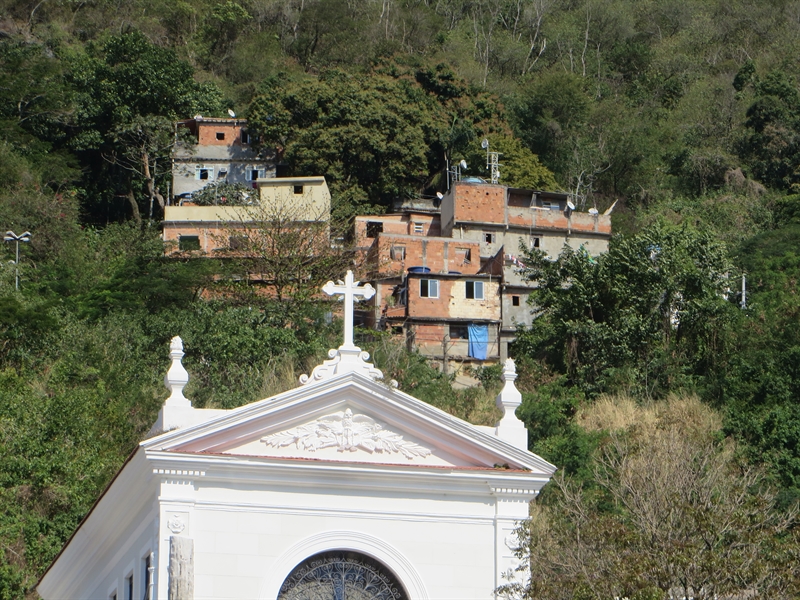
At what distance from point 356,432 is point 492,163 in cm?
4266

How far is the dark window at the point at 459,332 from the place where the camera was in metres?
52.0

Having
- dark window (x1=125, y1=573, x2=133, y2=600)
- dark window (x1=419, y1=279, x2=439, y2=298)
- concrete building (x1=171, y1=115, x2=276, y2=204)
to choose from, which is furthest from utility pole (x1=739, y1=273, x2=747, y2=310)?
dark window (x1=125, y1=573, x2=133, y2=600)

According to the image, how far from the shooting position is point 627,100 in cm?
8312

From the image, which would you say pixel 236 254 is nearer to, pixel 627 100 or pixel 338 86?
pixel 338 86

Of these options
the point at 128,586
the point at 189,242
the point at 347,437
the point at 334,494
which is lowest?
the point at 128,586

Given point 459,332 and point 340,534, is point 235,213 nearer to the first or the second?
point 459,332

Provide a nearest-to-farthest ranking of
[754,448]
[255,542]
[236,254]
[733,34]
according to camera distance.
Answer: [255,542] → [754,448] → [236,254] → [733,34]

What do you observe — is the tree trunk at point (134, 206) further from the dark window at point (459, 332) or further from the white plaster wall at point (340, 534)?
the white plaster wall at point (340, 534)

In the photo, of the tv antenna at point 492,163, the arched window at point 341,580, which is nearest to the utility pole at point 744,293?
the tv antenna at point 492,163

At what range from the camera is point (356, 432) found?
20.9 m

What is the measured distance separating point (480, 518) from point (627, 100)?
64.6 metres

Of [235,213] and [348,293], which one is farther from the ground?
[235,213]

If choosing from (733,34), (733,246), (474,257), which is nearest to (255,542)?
(474,257)

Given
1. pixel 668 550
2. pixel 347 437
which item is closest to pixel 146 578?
pixel 347 437
